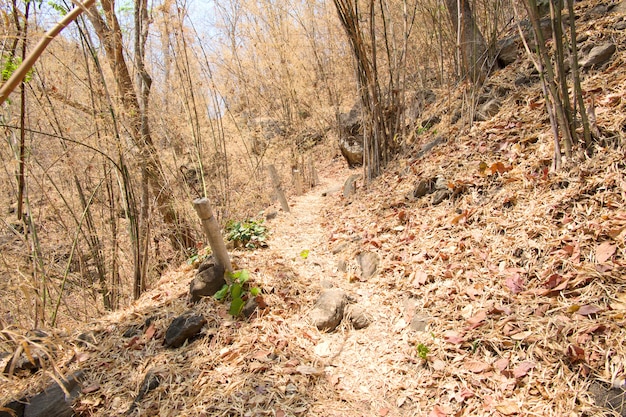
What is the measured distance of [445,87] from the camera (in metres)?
4.09

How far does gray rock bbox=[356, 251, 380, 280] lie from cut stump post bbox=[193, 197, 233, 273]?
0.84 meters

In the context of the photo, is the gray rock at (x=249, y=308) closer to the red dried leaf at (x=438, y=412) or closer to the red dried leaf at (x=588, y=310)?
the red dried leaf at (x=438, y=412)

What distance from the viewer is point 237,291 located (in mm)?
1910

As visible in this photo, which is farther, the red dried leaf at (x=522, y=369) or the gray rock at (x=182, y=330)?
the gray rock at (x=182, y=330)

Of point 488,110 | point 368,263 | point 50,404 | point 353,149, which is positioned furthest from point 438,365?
point 353,149

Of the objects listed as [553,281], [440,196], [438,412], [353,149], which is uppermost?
[353,149]

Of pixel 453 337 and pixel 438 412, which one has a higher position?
pixel 453 337

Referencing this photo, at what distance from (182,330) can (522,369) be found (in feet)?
4.90

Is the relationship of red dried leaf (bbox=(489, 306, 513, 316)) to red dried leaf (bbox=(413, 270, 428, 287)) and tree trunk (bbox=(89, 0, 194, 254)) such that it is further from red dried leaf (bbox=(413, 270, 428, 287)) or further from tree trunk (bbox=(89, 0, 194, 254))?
tree trunk (bbox=(89, 0, 194, 254))

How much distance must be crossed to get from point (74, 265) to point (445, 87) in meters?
4.66

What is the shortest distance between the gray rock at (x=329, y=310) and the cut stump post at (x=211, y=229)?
53 centimetres

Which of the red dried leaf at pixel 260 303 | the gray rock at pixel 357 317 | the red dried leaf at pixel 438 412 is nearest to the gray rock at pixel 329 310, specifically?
the gray rock at pixel 357 317

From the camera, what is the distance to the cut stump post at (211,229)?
1.80 m

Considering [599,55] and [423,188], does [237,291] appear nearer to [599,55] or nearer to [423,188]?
[423,188]
